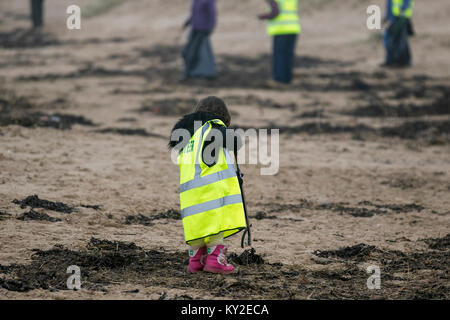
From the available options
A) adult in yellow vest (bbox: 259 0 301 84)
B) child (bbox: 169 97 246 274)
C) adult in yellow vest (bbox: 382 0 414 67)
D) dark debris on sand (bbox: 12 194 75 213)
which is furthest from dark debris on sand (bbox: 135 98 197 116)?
child (bbox: 169 97 246 274)

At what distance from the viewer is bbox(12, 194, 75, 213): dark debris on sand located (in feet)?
16.7

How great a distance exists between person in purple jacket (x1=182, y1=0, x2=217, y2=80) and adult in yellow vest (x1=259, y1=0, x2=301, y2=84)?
1067mm

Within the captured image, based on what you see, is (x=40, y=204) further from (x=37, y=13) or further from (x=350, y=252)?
(x=37, y=13)

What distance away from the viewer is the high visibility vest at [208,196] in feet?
12.4

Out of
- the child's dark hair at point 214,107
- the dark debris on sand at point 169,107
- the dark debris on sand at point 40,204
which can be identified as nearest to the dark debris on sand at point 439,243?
the child's dark hair at point 214,107

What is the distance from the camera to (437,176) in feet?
23.1

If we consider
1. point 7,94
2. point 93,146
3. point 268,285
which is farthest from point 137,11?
point 268,285

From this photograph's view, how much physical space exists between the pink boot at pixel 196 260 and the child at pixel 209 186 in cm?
6

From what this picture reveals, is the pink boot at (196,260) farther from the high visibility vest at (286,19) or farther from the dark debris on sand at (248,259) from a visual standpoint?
the high visibility vest at (286,19)

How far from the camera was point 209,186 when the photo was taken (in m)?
3.79

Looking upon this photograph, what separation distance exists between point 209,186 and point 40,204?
192 centimetres

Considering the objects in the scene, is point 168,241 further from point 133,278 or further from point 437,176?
point 437,176

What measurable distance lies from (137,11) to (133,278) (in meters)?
21.2
